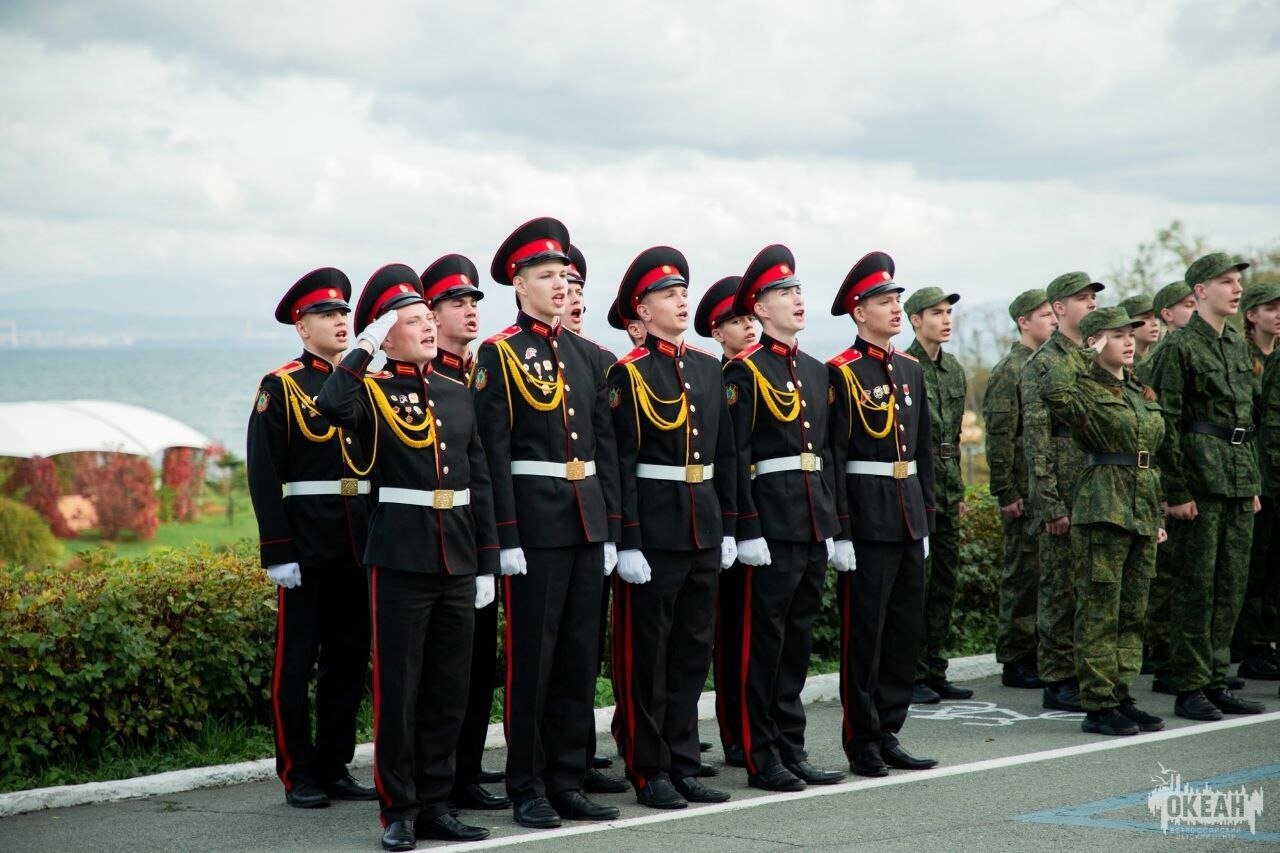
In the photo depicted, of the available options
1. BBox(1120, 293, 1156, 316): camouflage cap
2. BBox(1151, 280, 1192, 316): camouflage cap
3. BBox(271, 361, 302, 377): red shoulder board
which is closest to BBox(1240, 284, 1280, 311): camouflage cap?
BBox(1151, 280, 1192, 316): camouflage cap

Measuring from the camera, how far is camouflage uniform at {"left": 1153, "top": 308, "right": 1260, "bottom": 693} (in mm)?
8742

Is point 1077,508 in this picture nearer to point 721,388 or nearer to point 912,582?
point 912,582

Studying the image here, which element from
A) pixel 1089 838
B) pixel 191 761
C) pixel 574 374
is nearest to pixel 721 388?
pixel 574 374

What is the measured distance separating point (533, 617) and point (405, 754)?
79 centimetres

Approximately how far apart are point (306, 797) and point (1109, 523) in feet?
14.2

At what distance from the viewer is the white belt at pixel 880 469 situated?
24.9 ft

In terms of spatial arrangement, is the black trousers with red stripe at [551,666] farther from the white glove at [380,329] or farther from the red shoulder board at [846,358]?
the red shoulder board at [846,358]

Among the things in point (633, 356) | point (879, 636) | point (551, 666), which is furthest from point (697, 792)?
point (633, 356)

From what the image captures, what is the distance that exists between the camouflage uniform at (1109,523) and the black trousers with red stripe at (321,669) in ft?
12.5

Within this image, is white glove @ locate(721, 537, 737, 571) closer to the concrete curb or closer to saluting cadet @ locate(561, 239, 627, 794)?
saluting cadet @ locate(561, 239, 627, 794)

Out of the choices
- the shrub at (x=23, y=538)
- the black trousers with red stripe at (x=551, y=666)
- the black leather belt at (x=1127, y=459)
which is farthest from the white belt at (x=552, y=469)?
the shrub at (x=23, y=538)

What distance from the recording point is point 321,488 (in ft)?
23.4

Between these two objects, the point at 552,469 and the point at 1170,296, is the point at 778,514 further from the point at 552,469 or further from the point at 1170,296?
the point at 1170,296

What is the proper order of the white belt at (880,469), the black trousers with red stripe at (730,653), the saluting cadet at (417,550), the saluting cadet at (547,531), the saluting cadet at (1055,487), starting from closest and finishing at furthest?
the saluting cadet at (417,550)
the saluting cadet at (547,531)
the black trousers with red stripe at (730,653)
the white belt at (880,469)
the saluting cadet at (1055,487)
